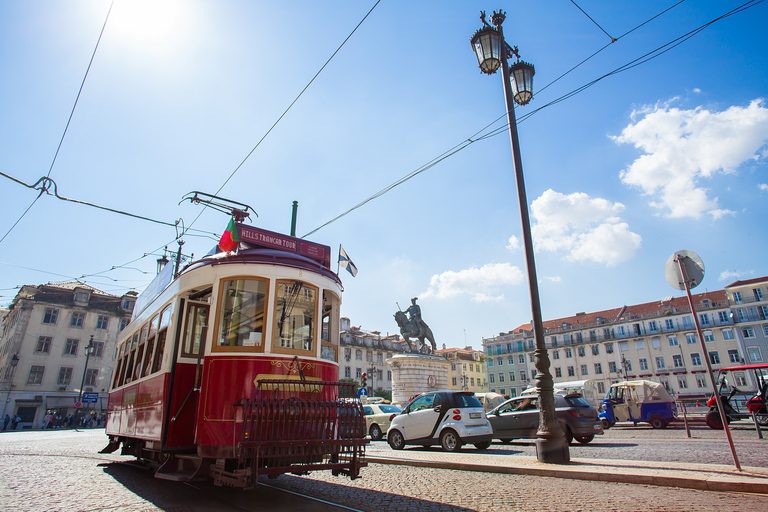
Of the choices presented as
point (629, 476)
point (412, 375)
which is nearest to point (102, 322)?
point (412, 375)

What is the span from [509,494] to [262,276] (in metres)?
4.12

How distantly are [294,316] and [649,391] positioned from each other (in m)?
17.7

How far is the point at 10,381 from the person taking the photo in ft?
121

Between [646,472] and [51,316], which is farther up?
[51,316]

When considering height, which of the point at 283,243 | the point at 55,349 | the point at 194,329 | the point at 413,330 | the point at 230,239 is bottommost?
the point at 194,329

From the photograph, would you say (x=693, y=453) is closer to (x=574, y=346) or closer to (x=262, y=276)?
(x=262, y=276)

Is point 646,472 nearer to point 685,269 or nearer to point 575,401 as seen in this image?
point 685,269

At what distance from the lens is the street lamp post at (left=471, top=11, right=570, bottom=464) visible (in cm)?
750

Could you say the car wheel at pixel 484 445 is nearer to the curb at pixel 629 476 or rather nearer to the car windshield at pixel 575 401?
the car windshield at pixel 575 401

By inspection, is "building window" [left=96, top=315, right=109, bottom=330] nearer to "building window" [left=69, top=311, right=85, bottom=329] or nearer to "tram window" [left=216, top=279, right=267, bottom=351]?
"building window" [left=69, top=311, right=85, bottom=329]

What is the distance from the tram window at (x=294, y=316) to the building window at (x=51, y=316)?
4649cm

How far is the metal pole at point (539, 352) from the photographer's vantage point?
7.34 metres

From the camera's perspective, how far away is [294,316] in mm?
5926

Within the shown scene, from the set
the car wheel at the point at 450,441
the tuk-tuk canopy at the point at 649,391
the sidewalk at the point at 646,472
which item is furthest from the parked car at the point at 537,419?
the tuk-tuk canopy at the point at 649,391
